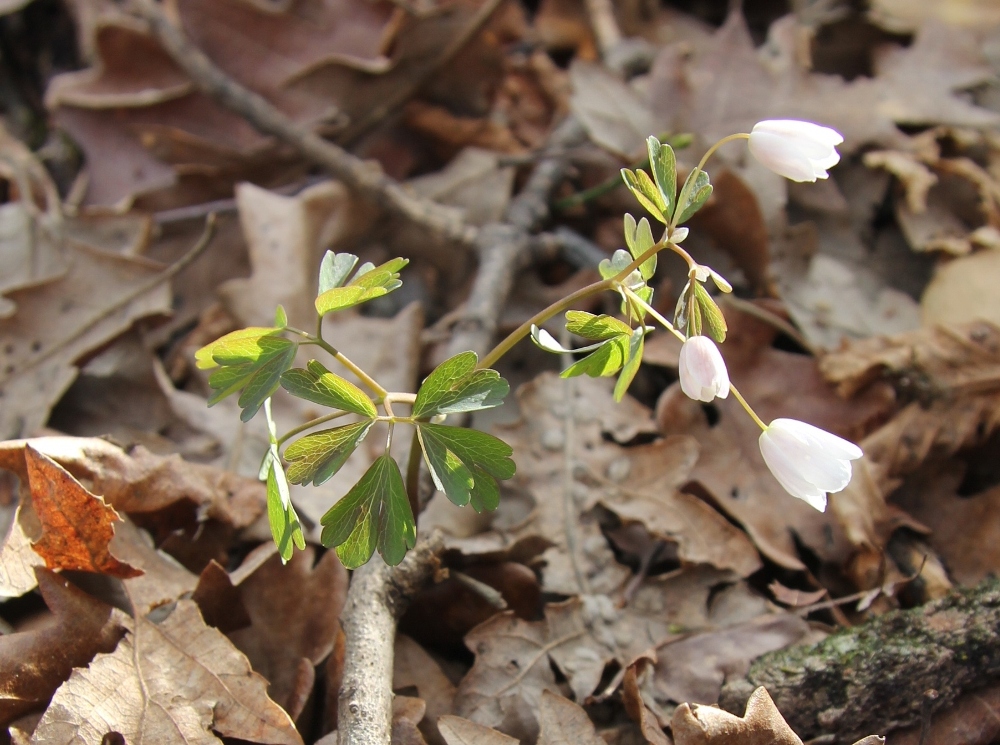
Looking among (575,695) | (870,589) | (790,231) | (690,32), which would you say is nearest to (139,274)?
(575,695)

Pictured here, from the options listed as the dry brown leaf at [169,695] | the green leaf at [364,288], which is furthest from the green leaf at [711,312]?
the dry brown leaf at [169,695]

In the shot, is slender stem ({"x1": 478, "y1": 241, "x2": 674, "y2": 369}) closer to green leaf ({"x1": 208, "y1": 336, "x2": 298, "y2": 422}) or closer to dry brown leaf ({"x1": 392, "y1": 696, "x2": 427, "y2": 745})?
green leaf ({"x1": 208, "y1": 336, "x2": 298, "y2": 422})

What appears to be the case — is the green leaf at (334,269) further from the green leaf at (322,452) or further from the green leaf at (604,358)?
the green leaf at (604,358)

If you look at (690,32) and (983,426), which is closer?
(983,426)

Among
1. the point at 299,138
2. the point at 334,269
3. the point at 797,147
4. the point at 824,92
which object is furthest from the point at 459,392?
the point at 824,92

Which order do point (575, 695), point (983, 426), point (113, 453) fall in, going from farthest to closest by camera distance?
point (983, 426) < point (113, 453) < point (575, 695)

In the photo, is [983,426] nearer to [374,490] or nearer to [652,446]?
[652,446]

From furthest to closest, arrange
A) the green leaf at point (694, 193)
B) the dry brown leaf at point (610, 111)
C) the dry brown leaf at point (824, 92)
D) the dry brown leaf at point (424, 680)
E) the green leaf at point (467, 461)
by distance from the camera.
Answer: the dry brown leaf at point (824, 92) < the dry brown leaf at point (610, 111) < the dry brown leaf at point (424, 680) < the green leaf at point (467, 461) < the green leaf at point (694, 193)
